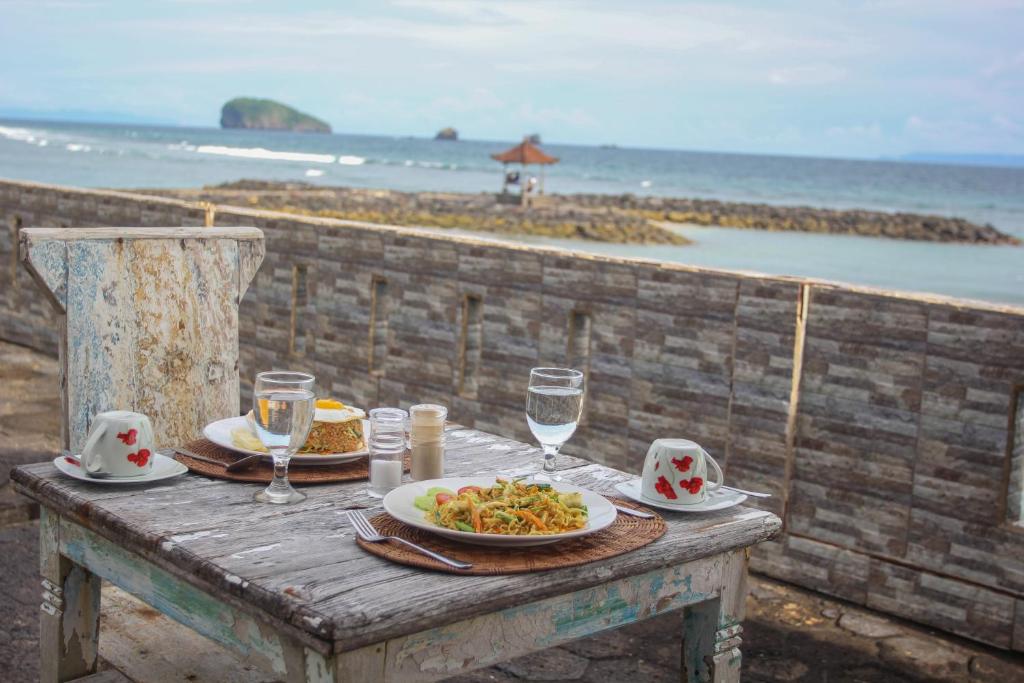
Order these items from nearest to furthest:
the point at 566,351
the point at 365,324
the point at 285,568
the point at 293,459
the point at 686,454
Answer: the point at 285,568 → the point at 686,454 → the point at 293,459 → the point at 566,351 → the point at 365,324

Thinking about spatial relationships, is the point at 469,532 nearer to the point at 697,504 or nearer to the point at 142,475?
the point at 697,504

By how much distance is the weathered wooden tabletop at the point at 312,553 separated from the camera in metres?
1.90

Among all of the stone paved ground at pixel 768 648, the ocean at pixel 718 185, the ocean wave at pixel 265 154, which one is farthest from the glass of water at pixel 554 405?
the ocean wave at pixel 265 154

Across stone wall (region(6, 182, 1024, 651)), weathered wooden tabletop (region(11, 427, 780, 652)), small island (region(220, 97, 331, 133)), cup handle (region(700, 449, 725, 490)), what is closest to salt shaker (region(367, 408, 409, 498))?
weathered wooden tabletop (region(11, 427, 780, 652))

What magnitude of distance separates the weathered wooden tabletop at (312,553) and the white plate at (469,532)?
0.07 meters

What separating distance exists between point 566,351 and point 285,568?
3.32 m

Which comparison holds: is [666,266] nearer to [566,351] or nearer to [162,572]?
[566,351]

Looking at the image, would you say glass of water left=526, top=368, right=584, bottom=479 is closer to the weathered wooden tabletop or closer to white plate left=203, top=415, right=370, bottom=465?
the weathered wooden tabletop

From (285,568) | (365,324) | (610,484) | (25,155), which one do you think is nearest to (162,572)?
(285,568)

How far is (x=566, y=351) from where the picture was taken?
208 inches

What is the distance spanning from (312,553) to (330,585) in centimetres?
17

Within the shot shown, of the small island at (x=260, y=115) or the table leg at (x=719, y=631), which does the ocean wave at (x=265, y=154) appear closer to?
the small island at (x=260, y=115)

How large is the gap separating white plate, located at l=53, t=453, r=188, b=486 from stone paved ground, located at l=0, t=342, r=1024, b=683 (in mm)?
1273

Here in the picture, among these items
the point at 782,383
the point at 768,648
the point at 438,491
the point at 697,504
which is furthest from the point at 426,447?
the point at 782,383
